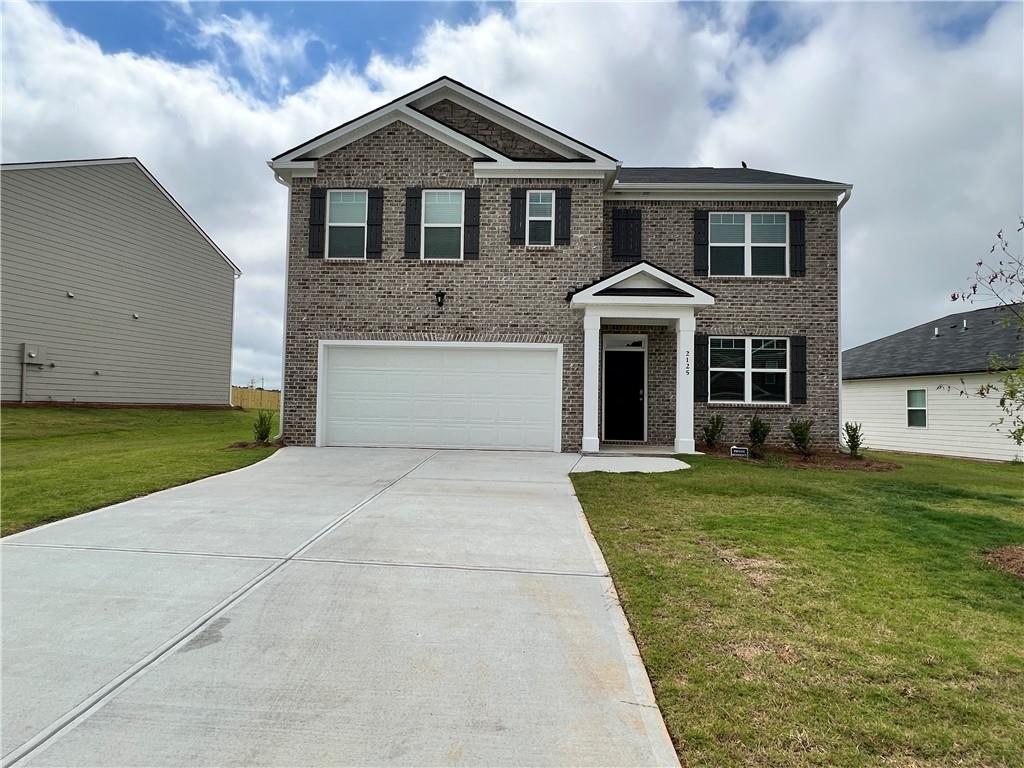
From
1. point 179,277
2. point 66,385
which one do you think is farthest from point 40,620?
point 179,277

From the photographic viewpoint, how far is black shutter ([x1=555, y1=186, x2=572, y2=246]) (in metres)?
12.6

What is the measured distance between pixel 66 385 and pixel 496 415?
14.4 m

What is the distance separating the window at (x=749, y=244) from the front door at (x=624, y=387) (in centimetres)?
263

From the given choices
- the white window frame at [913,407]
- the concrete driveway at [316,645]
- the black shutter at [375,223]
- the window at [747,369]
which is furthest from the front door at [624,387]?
the white window frame at [913,407]

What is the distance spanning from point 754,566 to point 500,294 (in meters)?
8.71

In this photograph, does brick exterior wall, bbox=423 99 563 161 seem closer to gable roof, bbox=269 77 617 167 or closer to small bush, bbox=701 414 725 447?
gable roof, bbox=269 77 617 167

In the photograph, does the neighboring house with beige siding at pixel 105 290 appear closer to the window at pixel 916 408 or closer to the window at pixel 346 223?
the window at pixel 346 223

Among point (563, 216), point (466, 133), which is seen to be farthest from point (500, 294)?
point (466, 133)

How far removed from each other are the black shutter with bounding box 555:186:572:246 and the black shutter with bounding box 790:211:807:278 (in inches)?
205

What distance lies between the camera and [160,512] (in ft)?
20.8

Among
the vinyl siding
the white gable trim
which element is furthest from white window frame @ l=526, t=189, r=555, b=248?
the vinyl siding

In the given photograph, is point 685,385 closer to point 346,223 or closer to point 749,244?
point 749,244

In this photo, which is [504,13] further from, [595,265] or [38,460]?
[38,460]

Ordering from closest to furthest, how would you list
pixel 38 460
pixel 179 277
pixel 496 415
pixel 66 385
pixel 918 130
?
1. pixel 38 460
2. pixel 496 415
3. pixel 918 130
4. pixel 66 385
5. pixel 179 277
